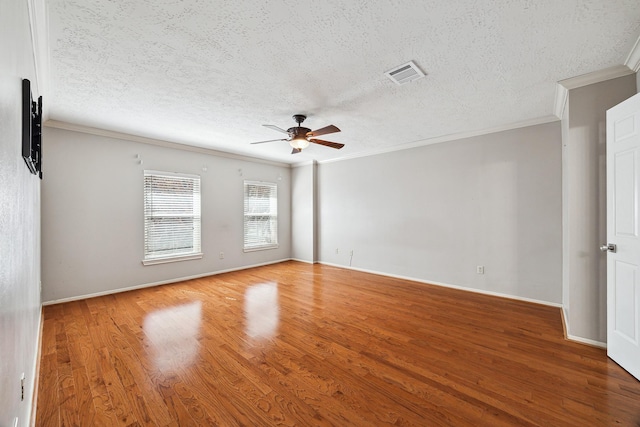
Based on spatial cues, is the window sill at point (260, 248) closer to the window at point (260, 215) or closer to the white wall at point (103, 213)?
the window at point (260, 215)

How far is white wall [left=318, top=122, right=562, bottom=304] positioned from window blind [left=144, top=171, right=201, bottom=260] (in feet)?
10.3

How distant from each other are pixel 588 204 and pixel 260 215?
5.61 metres

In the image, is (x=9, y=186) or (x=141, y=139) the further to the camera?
(x=141, y=139)

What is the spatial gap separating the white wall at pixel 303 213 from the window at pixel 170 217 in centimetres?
249

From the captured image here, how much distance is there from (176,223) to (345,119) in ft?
11.9

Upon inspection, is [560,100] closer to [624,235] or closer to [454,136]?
[454,136]

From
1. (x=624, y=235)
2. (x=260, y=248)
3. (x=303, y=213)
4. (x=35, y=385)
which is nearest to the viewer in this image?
(x=35, y=385)

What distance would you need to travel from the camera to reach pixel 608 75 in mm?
2488

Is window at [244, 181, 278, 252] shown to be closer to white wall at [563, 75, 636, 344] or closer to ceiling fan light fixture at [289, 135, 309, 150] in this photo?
ceiling fan light fixture at [289, 135, 309, 150]

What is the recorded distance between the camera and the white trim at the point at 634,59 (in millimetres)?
2116

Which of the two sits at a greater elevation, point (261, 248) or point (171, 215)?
point (171, 215)

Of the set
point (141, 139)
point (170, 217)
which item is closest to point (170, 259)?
point (170, 217)

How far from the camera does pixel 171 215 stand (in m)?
4.88

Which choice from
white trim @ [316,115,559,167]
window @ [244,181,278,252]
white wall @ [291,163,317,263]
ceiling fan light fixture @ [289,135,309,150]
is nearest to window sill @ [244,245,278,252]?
window @ [244,181,278,252]
